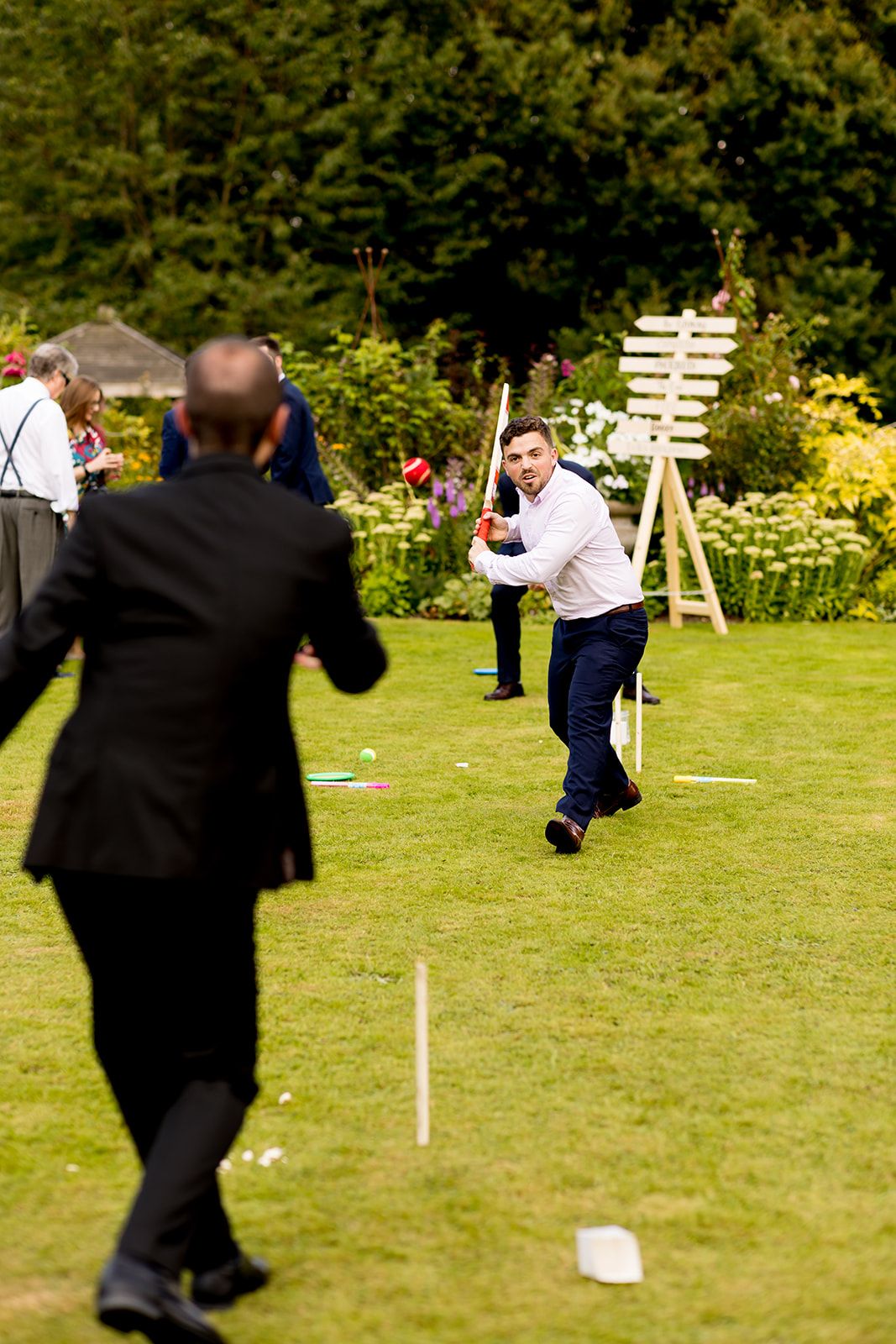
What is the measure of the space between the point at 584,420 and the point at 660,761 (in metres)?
6.69

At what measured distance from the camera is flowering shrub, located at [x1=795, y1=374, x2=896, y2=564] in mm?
14055

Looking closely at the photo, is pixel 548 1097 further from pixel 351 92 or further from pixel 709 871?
pixel 351 92

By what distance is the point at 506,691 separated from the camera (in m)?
9.97

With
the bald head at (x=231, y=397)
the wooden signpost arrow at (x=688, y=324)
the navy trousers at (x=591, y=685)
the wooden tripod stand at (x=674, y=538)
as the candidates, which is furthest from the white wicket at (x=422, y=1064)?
the wooden signpost arrow at (x=688, y=324)

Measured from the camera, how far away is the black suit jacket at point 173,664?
2807 millimetres

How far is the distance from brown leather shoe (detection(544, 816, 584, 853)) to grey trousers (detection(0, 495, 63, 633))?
465cm

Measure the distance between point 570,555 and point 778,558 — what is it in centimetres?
758

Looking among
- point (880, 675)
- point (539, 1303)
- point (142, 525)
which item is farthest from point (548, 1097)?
point (880, 675)

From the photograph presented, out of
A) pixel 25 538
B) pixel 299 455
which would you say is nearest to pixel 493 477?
pixel 299 455

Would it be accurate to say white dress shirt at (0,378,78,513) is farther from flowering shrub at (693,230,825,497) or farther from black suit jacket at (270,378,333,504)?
flowering shrub at (693,230,825,497)

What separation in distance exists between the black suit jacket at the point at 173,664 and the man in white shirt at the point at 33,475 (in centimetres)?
671

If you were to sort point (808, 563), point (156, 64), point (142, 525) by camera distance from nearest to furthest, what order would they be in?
1. point (142, 525)
2. point (808, 563)
3. point (156, 64)

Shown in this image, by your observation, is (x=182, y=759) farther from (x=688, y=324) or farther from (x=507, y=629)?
(x=688, y=324)

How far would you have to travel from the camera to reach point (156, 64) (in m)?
28.8
